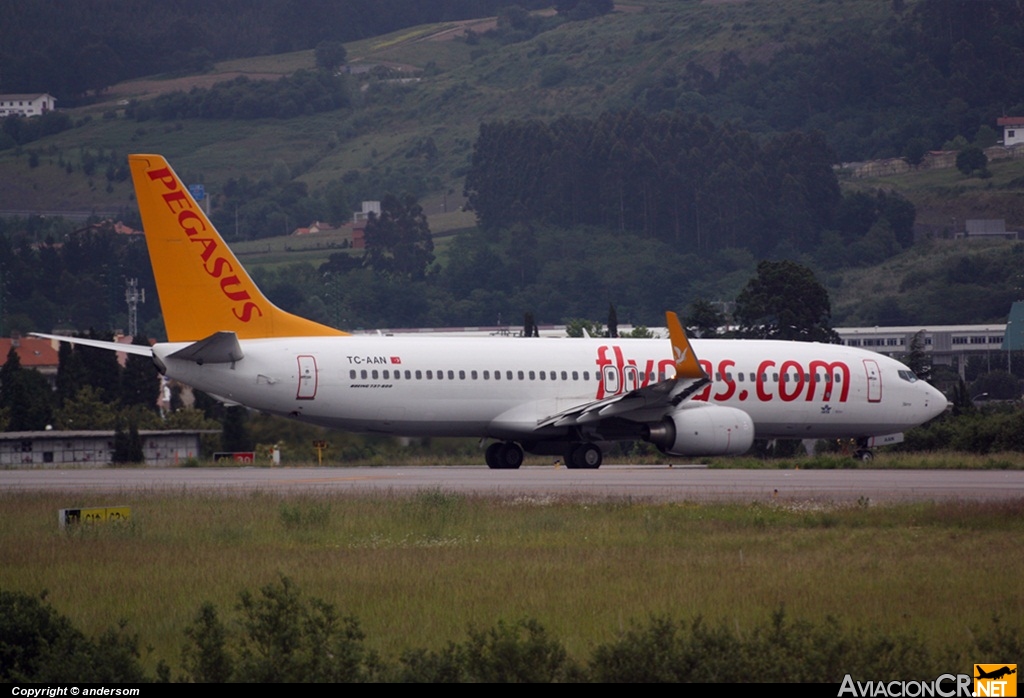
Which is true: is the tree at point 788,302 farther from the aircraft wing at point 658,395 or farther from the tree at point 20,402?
the aircraft wing at point 658,395

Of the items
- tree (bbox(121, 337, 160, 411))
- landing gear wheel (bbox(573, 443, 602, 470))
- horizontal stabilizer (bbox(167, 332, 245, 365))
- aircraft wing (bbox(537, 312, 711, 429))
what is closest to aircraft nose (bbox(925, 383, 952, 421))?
aircraft wing (bbox(537, 312, 711, 429))

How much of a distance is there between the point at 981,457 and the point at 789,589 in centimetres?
2610

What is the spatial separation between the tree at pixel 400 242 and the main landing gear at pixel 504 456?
136 metres

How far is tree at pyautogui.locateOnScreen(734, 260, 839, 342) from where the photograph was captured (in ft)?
288

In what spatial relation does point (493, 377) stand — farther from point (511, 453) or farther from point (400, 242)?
point (400, 242)

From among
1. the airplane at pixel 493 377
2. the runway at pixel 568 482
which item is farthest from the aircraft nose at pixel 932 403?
the runway at pixel 568 482

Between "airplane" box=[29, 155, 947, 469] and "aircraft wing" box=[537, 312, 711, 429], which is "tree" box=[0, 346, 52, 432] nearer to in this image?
"airplane" box=[29, 155, 947, 469]

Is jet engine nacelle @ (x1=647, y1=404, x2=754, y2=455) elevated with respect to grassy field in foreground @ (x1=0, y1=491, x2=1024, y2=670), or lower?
elevated

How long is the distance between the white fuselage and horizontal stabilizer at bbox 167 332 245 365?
202 millimetres

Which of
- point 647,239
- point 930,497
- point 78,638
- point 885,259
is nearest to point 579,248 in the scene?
point 647,239

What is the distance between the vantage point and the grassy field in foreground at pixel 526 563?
15.3 meters

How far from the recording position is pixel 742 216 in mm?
185250

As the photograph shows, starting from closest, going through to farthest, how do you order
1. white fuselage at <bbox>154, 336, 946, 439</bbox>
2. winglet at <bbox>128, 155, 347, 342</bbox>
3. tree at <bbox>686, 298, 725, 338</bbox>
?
winglet at <bbox>128, 155, 347, 342</bbox> → white fuselage at <bbox>154, 336, 946, 439</bbox> → tree at <bbox>686, 298, 725, 338</bbox>

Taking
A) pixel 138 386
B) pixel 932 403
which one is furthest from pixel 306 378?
pixel 138 386
